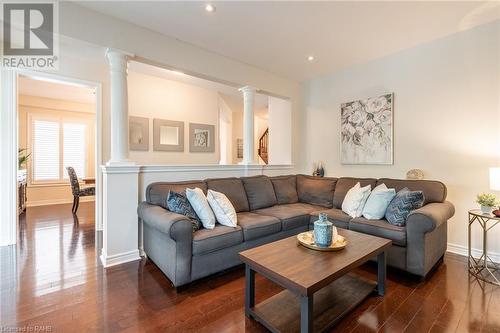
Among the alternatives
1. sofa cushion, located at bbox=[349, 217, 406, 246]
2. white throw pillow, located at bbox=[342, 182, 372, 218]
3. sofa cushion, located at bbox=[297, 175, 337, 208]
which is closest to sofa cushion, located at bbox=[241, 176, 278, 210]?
sofa cushion, located at bbox=[297, 175, 337, 208]

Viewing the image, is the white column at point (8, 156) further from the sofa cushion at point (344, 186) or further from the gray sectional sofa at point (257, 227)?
the sofa cushion at point (344, 186)

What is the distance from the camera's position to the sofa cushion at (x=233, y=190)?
3.10 meters

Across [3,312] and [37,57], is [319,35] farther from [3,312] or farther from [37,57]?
[3,312]

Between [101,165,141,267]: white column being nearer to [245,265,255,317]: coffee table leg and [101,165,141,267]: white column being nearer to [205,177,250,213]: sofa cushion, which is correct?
[205,177,250,213]: sofa cushion

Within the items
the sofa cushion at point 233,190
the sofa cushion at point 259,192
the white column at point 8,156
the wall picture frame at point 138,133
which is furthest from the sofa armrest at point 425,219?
the white column at point 8,156

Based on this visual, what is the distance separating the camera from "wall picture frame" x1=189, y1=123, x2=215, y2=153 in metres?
5.16

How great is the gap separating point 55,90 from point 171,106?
2876 mm

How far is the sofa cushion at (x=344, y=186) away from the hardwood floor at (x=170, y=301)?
1.02 metres

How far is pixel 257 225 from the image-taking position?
262 centimetres

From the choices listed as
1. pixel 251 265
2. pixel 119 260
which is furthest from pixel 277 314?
pixel 119 260

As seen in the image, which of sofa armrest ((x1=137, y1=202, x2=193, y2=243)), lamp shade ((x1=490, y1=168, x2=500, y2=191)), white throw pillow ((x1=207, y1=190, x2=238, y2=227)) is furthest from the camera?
white throw pillow ((x1=207, y1=190, x2=238, y2=227))

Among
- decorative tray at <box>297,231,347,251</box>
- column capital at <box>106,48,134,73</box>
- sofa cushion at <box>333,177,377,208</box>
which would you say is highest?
column capital at <box>106,48,134,73</box>

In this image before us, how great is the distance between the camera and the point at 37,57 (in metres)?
3.16

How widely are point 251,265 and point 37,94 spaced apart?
6.98 m
